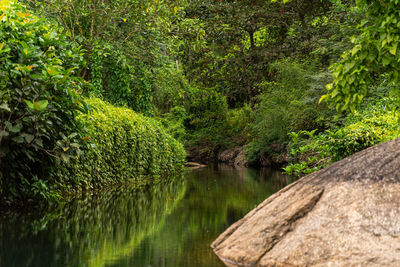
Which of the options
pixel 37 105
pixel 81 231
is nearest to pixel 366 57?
pixel 81 231

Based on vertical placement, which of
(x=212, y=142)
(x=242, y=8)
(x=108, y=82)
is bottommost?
(x=212, y=142)

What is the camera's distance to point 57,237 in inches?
196

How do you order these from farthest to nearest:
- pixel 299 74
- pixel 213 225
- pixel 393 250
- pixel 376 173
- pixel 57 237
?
pixel 299 74 → pixel 213 225 → pixel 57 237 → pixel 376 173 → pixel 393 250

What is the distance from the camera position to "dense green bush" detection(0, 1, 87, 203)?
6059 millimetres

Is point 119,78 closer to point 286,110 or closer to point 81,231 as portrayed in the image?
point 286,110

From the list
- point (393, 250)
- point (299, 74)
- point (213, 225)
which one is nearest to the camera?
point (393, 250)

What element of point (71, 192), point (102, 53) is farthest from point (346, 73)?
point (102, 53)

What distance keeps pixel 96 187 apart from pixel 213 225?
4616 mm

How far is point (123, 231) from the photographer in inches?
217

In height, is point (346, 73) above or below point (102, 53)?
below

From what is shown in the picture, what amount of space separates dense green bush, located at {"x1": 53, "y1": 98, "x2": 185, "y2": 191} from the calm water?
0.68 meters

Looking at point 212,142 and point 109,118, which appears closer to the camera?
point 109,118

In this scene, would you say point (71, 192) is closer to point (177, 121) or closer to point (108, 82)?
point (108, 82)

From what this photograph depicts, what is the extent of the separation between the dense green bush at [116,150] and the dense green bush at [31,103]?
51cm
